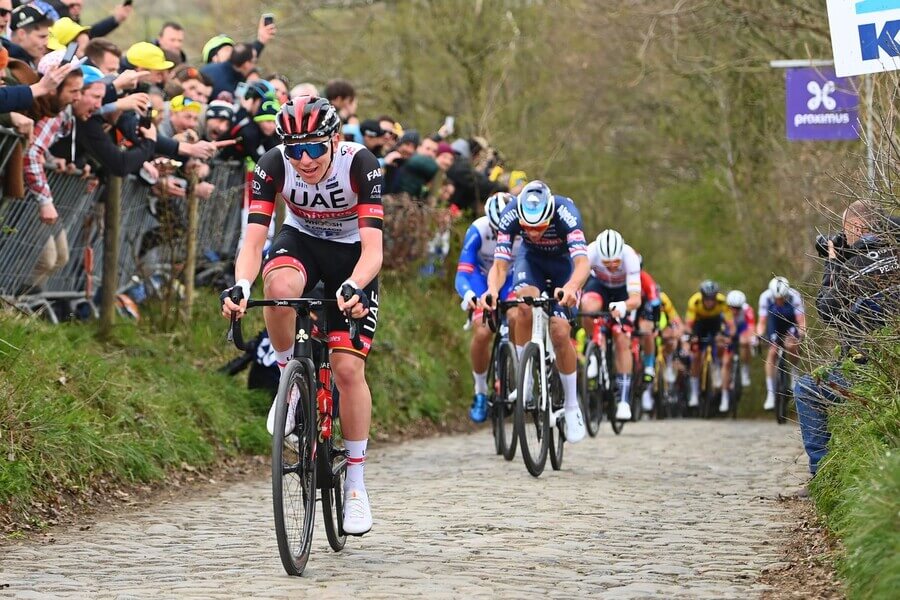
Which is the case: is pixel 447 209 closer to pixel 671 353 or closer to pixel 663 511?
pixel 671 353

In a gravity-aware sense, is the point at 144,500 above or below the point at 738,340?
below

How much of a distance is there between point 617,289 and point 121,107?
7.41 meters

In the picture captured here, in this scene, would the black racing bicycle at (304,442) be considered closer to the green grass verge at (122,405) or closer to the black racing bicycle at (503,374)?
the green grass verge at (122,405)

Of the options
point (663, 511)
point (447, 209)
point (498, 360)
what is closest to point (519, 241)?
point (498, 360)

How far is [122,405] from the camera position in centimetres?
1054

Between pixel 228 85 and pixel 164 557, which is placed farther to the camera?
pixel 228 85

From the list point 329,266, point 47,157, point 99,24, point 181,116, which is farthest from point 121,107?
point 329,266

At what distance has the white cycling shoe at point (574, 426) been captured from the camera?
12070mm

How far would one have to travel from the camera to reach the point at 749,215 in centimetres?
3133

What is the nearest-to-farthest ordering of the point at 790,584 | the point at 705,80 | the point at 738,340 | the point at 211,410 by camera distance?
the point at 790,584 < the point at 211,410 < the point at 738,340 < the point at 705,80

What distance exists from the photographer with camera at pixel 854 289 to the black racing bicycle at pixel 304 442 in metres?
2.62

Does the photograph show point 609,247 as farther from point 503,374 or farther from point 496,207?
point 503,374

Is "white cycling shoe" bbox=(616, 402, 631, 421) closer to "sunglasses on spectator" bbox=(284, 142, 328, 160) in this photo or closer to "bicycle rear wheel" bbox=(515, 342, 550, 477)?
"bicycle rear wheel" bbox=(515, 342, 550, 477)

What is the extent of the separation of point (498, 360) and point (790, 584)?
5602 mm
